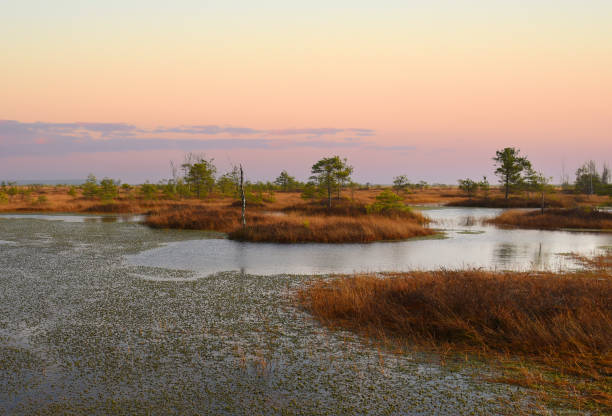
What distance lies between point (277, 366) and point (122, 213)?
4344 centimetres

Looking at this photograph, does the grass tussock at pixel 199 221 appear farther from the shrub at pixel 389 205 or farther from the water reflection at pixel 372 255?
the shrub at pixel 389 205

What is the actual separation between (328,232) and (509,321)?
1604 centimetres

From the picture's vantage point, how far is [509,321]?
7.29 m

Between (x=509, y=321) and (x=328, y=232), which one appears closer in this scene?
(x=509, y=321)

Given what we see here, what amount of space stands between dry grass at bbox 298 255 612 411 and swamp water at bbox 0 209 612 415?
0.63 meters

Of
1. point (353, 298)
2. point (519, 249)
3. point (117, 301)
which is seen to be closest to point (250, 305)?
point (353, 298)

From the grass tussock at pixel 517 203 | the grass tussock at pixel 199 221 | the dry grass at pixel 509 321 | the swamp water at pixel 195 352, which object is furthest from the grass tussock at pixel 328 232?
the grass tussock at pixel 517 203

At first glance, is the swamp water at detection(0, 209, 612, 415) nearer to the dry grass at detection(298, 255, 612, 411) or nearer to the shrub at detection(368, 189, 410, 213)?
the dry grass at detection(298, 255, 612, 411)

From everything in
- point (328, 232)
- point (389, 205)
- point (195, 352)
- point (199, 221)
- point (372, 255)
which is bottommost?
point (372, 255)

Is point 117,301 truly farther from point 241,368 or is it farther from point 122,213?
point 122,213

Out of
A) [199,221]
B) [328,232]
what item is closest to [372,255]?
[328,232]

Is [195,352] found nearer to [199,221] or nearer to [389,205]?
[199,221]

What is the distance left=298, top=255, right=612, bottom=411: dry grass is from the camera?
5844 millimetres

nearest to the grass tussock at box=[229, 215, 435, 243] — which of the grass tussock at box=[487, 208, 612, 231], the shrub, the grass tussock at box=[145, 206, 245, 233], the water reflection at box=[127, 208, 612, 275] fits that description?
the water reflection at box=[127, 208, 612, 275]
